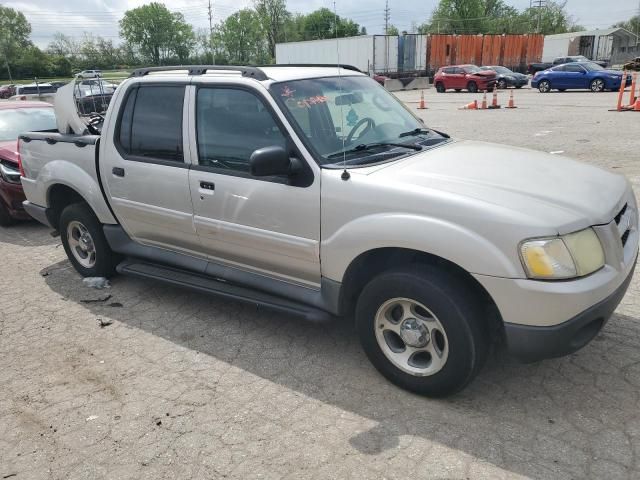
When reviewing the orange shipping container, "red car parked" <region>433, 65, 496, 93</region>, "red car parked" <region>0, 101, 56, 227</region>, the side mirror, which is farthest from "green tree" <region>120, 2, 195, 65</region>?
the side mirror

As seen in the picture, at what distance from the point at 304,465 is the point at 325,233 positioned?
1.32m

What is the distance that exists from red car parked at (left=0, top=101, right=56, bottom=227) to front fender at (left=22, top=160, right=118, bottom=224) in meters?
2.15

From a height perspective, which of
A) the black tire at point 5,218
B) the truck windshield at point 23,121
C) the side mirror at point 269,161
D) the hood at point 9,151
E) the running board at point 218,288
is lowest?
the black tire at point 5,218

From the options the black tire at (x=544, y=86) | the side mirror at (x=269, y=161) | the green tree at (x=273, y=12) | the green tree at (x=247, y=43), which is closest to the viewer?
the side mirror at (x=269, y=161)

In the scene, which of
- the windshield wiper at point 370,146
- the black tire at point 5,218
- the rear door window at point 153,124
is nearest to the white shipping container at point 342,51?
the black tire at point 5,218

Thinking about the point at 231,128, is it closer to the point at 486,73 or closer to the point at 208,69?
the point at 208,69

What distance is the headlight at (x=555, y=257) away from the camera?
260cm

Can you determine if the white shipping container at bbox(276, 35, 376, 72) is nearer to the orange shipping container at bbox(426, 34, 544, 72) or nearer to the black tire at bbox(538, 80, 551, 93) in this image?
the orange shipping container at bbox(426, 34, 544, 72)

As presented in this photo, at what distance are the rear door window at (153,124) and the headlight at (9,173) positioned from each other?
11.8ft

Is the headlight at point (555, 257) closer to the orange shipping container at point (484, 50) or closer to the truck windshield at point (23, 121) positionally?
the truck windshield at point (23, 121)

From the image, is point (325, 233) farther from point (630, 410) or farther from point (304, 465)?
point (630, 410)

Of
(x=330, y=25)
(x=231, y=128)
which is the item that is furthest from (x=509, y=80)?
(x=231, y=128)

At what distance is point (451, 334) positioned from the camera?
9.48ft

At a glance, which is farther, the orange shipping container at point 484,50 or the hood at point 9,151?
the orange shipping container at point 484,50
